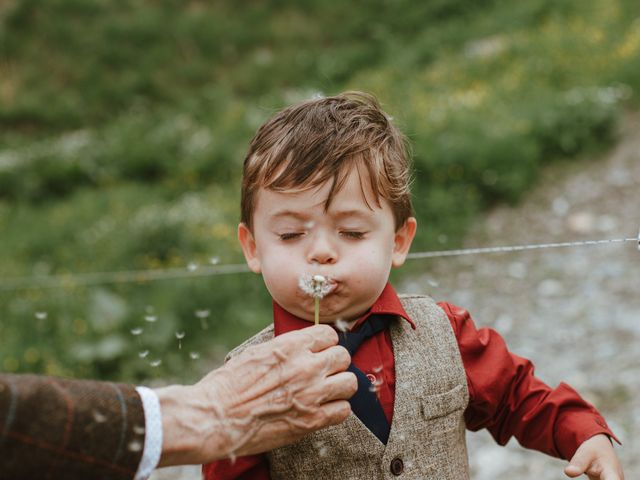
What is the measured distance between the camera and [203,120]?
41.4ft

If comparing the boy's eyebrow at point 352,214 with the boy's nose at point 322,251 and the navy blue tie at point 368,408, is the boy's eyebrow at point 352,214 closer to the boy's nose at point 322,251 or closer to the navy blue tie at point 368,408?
the boy's nose at point 322,251

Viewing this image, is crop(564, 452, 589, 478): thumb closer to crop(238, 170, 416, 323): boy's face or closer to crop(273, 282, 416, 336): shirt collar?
crop(273, 282, 416, 336): shirt collar

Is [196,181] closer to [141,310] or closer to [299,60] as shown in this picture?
[141,310]

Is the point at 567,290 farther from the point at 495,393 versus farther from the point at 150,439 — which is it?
the point at 150,439

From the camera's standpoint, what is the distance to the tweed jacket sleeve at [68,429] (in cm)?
133

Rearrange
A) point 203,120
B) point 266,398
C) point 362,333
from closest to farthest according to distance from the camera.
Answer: point 266,398
point 362,333
point 203,120

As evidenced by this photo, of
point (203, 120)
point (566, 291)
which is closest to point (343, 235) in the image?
point (566, 291)

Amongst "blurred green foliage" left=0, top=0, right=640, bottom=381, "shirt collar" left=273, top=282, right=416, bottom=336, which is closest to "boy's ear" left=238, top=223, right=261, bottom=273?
"shirt collar" left=273, top=282, right=416, bottom=336

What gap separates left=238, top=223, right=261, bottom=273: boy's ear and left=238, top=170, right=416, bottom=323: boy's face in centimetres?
9

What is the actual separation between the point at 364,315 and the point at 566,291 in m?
3.98

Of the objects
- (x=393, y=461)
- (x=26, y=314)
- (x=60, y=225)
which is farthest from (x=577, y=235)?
(x=60, y=225)

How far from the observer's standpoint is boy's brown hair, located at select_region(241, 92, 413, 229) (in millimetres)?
1686

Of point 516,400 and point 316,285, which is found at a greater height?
point 316,285

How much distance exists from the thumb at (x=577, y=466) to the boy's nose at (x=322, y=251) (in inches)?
26.9
